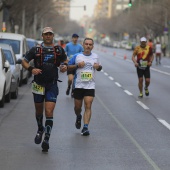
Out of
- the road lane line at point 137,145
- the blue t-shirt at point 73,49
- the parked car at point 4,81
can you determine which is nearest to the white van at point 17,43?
the blue t-shirt at point 73,49

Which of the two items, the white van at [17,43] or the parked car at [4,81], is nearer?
the parked car at [4,81]

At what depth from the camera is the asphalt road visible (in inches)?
356

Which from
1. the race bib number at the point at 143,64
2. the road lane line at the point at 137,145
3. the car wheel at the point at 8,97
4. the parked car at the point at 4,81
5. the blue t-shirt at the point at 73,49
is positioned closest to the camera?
the road lane line at the point at 137,145

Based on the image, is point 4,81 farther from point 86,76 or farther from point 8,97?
point 86,76

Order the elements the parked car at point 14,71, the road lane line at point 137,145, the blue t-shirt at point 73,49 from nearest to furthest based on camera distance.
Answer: the road lane line at point 137,145
the parked car at point 14,71
the blue t-shirt at point 73,49

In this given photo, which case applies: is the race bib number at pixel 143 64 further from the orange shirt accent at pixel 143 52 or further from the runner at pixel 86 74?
the runner at pixel 86 74

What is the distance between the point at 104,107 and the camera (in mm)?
17266

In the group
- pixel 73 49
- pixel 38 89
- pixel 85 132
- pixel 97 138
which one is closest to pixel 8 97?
pixel 73 49

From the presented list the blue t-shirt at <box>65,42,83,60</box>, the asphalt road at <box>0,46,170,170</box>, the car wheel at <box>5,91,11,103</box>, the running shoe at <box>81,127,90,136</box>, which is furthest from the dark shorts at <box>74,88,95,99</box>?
the blue t-shirt at <box>65,42,83,60</box>

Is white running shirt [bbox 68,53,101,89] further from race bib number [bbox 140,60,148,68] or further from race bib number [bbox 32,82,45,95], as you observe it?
race bib number [bbox 140,60,148,68]

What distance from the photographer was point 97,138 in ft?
37.8

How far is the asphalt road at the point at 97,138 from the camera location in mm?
9047

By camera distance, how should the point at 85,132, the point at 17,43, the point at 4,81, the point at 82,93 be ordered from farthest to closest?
the point at 17,43 < the point at 4,81 < the point at 82,93 < the point at 85,132

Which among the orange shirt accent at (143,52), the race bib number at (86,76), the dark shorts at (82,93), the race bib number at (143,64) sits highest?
the race bib number at (86,76)
